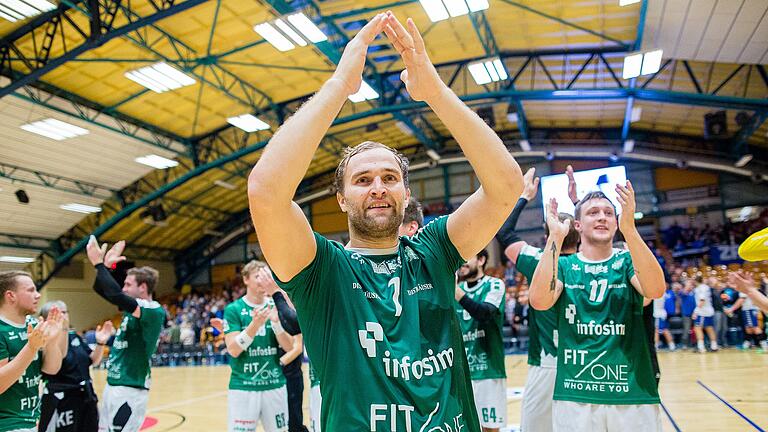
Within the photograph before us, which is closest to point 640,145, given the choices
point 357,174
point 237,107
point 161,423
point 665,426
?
point 237,107

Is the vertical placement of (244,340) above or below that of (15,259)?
below

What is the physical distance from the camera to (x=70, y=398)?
17.3 feet

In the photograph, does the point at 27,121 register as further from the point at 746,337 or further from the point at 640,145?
the point at 640,145

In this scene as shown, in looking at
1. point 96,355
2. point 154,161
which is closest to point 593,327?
point 96,355

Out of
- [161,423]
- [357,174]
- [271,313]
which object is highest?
[357,174]

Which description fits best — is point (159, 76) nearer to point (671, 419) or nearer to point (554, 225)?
point (554, 225)

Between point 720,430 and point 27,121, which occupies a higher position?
point 27,121

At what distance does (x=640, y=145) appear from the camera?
24.0m

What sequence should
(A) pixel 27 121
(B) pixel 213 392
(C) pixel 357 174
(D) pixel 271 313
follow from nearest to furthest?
(C) pixel 357 174 < (D) pixel 271 313 < (B) pixel 213 392 < (A) pixel 27 121

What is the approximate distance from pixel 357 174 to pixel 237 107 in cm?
1903

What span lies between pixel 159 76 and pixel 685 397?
43.1 ft

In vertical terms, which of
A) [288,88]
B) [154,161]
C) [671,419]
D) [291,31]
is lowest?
[671,419]

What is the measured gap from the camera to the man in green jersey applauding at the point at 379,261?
181cm

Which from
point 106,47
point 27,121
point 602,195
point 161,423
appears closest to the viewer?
→ point 602,195
